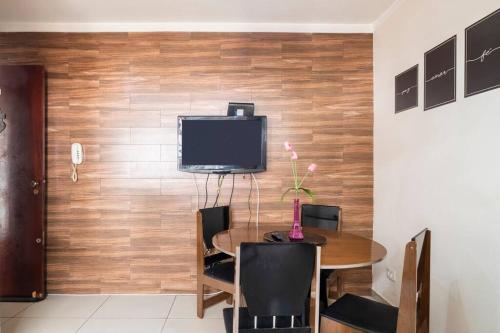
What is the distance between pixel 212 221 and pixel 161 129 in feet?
3.60

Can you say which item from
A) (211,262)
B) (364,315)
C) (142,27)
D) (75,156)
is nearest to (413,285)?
(364,315)

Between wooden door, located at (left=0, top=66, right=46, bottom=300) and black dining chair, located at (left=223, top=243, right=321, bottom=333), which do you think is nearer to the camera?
black dining chair, located at (left=223, top=243, right=321, bottom=333)

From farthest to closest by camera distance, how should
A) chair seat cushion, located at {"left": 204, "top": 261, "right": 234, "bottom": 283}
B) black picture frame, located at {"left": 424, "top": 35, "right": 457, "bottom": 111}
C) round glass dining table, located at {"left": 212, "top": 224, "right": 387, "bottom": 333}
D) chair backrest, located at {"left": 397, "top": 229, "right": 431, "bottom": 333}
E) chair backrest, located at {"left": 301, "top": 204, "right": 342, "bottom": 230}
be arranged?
chair backrest, located at {"left": 301, "top": 204, "right": 342, "bottom": 230}
chair seat cushion, located at {"left": 204, "top": 261, "right": 234, "bottom": 283}
black picture frame, located at {"left": 424, "top": 35, "right": 457, "bottom": 111}
round glass dining table, located at {"left": 212, "top": 224, "right": 387, "bottom": 333}
chair backrest, located at {"left": 397, "top": 229, "right": 431, "bottom": 333}

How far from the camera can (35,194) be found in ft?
9.07

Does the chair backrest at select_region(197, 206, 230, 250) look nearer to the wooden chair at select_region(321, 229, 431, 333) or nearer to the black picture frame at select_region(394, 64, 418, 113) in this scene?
the wooden chair at select_region(321, 229, 431, 333)

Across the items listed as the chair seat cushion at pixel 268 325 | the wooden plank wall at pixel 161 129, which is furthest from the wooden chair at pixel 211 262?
the chair seat cushion at pixel 268 325

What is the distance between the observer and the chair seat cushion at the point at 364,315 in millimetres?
1583

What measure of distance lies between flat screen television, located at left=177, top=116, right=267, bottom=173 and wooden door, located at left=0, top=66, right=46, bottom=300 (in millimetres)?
1402

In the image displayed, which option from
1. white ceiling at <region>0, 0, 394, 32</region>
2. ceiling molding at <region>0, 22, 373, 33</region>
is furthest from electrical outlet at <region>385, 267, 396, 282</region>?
ceiling molding at <region>0, 22, 373, 33</region>

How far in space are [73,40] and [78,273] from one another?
2394 mm

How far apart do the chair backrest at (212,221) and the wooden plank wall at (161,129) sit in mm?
268

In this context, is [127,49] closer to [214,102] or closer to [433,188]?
[214,102]

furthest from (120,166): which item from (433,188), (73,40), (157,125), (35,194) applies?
(433,188)

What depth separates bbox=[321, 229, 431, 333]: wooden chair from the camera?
140 centimetres
